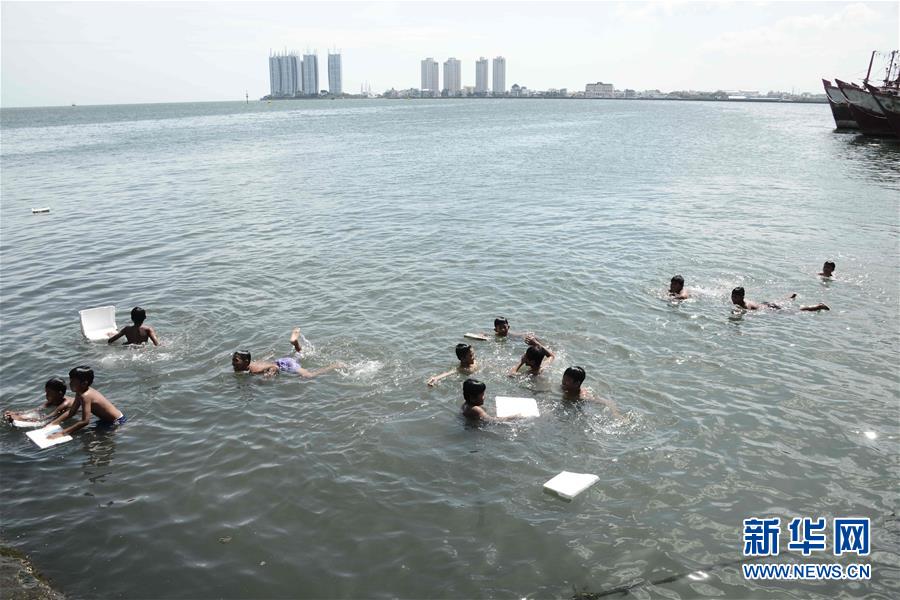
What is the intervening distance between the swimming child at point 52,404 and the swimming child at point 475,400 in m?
8.25

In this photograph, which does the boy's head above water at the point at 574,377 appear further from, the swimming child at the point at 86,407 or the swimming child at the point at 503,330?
the swimming child at the point at 86,407

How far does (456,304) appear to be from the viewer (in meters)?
19.4

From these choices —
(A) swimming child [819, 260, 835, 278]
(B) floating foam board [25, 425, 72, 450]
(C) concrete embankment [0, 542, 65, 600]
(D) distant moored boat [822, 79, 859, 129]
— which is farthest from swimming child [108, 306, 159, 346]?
(D) distant moored boat [822, 79, 859, 129]

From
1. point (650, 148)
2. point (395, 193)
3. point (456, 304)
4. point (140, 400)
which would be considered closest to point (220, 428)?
point (140, 400)

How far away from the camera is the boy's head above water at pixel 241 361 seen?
1444 centimetres

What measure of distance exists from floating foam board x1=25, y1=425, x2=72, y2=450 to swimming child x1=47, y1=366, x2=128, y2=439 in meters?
0.12

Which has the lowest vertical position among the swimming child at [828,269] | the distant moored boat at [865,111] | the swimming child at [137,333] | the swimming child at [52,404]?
the swimming child at [52,404]

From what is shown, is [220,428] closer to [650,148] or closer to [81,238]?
[81,238]

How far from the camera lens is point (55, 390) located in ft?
42.1

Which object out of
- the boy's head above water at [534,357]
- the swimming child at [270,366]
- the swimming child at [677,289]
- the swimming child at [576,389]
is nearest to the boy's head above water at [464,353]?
the boy's head above water at [534,357]

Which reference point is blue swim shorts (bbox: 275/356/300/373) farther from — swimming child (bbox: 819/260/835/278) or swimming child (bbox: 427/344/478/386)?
swimming child (bbox: 819/260/835/278)

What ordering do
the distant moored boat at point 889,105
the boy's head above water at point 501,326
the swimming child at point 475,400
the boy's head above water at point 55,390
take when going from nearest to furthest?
1. the swimming child at point 475,400
2. the boy's head above water at point 55,390
3. the boy's head above water at point 501,326
4. the distant moored boat at point 889,105

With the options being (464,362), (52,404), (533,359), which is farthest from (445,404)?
(52,404)

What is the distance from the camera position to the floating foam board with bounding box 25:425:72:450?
1175cm
